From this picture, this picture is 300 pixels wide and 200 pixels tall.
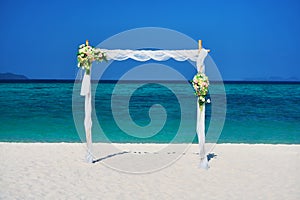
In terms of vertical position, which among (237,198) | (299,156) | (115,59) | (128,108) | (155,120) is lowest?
(237,198)

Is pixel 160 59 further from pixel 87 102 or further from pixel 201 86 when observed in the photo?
pixel 87 102

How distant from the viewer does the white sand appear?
6766mm

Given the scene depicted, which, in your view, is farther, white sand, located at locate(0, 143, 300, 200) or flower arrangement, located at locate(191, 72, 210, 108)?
flower arrangement, located at locate(191, 72, 210, 108)

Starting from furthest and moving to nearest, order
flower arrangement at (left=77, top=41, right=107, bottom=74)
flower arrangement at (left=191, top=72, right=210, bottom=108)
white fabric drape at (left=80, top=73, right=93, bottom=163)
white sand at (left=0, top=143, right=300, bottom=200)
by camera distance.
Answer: white fabric drape at (left=80, top=73, right=93, bottom=163) → flower arrangement at (left=77, top=41, right=107, bottom=74) → flower arrangement at (left=191, top=72, right=210, bottom=108) → white sand at (left=0, top=143, right=300, bottom=200)

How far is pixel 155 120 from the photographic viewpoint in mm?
23375

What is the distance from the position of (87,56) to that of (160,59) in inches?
64.6

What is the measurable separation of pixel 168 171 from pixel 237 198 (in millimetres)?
2271

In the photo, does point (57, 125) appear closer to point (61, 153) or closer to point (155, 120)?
point (155, 120)

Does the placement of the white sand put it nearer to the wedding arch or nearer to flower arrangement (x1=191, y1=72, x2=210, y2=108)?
the wedding arch

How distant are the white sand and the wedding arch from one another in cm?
77

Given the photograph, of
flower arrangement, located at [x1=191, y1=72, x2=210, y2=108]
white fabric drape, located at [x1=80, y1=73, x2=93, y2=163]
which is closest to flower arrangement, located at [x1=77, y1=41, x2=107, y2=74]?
white fabric drape, located at [x1=80, y1=73, x2=93, y2=163]

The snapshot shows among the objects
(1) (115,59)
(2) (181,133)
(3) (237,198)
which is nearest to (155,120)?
(2) (181,133)

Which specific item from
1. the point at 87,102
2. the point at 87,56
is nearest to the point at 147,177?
the point at 87,102

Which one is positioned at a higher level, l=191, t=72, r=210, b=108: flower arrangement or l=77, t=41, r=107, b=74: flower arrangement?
l=77, t=41, r=107, b=74: flower arrangement
